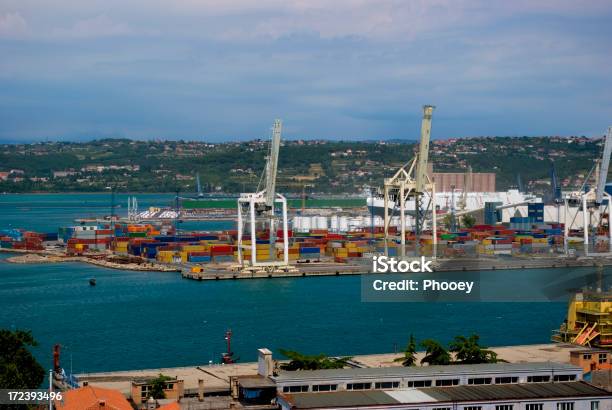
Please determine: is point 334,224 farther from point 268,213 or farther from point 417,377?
point 417,377

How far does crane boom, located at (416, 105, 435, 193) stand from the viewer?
2947cm

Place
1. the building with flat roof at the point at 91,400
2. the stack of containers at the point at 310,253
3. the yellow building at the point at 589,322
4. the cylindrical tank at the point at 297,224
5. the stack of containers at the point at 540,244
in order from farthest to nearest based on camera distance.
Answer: the cylindrical tank at the point at 297,224 → the stack of containers at the point at 540,244 → the stack of containers at the point at 310,253 → the yellow building at the point at 589,322 → the building with flat roof at the point at 91,400

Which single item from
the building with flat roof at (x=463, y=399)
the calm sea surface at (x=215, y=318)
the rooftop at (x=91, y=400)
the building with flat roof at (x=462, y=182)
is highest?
the building with flat roof at (x=462, y=182)

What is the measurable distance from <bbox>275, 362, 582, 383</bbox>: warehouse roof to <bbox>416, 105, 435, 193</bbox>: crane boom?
20.4m

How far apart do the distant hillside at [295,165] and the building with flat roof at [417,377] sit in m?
65.3

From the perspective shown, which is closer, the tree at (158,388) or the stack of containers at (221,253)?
the tree at (158,388)

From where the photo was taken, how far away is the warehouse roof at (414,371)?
8.62 meters

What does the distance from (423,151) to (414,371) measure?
21014 mm

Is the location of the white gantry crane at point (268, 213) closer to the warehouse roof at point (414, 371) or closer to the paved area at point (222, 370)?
the paved area at point (222, 370)

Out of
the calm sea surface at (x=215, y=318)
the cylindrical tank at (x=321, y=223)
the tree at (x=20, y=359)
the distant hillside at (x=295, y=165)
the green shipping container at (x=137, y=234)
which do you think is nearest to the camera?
the tree at (x=20, y=359)

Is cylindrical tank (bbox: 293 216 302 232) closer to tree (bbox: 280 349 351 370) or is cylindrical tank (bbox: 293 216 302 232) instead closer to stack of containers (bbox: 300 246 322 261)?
stack of containers (bbox: 300 246 322 261)

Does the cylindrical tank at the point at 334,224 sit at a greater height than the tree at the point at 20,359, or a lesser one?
lesser

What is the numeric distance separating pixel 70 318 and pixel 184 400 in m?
11.2

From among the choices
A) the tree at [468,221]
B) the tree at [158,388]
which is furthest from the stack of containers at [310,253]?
the tree at [158,388]
